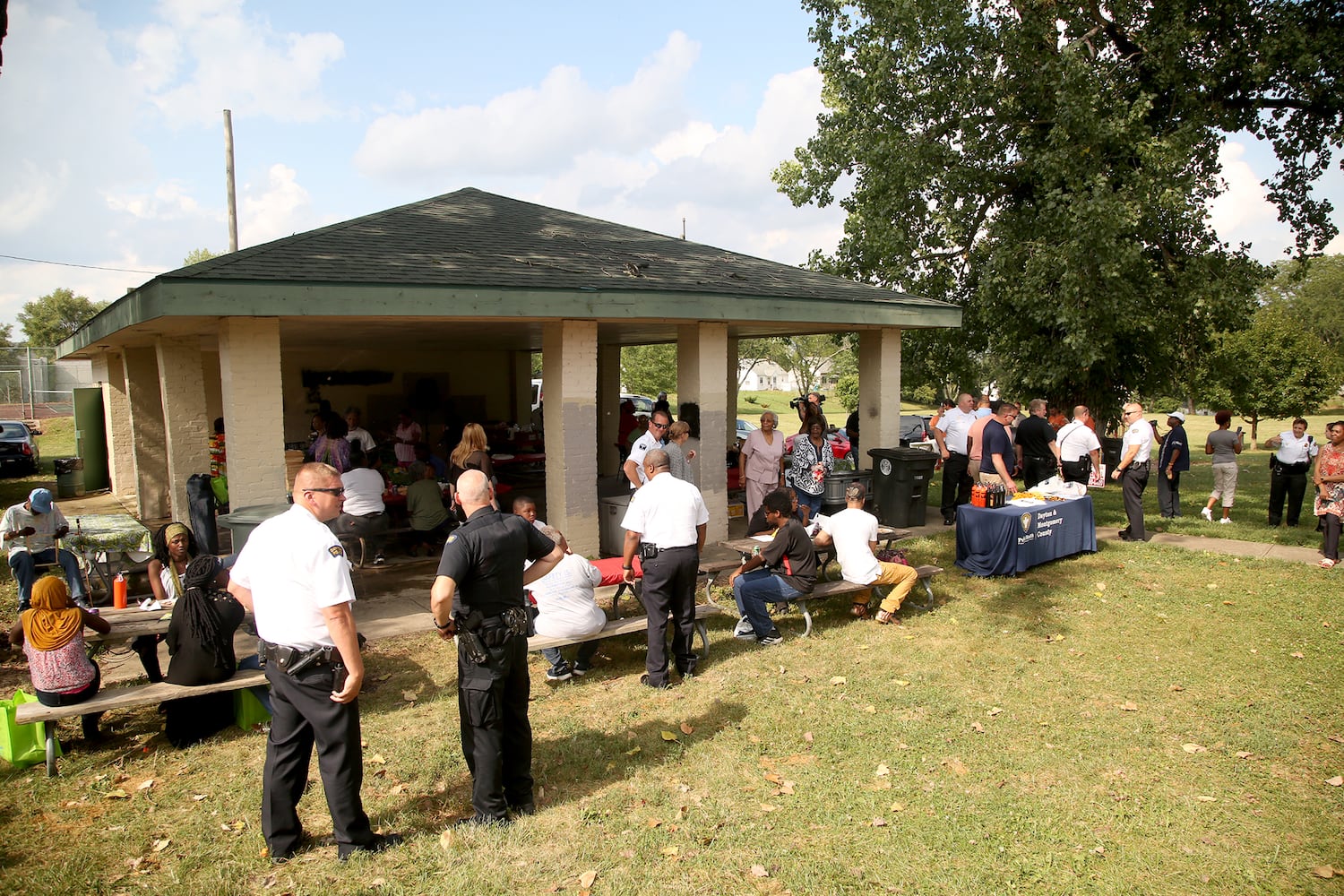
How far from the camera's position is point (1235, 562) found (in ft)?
32.0

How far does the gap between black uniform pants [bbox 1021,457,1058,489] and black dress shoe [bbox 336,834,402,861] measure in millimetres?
9738

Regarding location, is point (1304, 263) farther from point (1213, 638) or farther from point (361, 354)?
point (361, 354)

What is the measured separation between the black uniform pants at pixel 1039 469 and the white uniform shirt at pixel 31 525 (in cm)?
1126

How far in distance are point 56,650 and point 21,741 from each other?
641 millimetres

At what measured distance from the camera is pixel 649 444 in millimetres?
8859

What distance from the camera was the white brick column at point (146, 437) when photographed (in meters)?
13.5

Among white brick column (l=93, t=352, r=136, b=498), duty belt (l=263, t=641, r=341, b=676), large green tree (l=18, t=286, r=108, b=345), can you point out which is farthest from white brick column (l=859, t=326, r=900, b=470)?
large green tree (l=18, t=286, r=108, b=345)

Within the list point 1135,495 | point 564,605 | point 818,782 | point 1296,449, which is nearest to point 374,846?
point 564,605

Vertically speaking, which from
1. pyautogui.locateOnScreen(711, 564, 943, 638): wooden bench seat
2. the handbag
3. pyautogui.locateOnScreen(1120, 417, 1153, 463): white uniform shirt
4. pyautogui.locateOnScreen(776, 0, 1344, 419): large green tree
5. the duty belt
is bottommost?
the handbag

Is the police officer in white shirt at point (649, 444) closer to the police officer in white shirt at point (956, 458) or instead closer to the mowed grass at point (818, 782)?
the mowed grass at point (818, 782)

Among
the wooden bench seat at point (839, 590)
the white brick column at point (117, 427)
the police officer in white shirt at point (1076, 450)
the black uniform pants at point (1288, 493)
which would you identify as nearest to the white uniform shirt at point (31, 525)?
the wooden bench seat at point (839, 590)

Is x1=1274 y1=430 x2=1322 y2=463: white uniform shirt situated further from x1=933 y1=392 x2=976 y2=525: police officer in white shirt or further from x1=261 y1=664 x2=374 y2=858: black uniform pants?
x1=261 y1=664 x2=374 y2=858: black uniform pants

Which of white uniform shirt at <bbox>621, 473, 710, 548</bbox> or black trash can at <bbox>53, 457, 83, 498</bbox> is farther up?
white uniform shirt at <bbox>621, 473, 710, 548</bbox>

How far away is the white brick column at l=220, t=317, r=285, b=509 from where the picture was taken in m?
7.53
